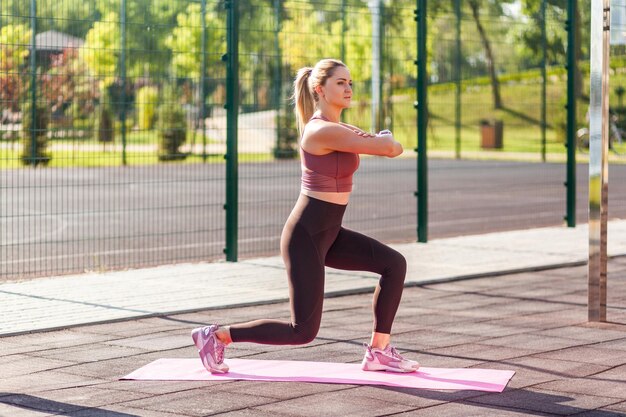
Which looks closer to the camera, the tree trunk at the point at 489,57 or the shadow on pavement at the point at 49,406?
the shadow on pavement at the point at 49,406

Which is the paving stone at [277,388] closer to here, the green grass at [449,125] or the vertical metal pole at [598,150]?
the vertical metal pole at [598,150]

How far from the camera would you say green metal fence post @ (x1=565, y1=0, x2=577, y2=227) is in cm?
1625

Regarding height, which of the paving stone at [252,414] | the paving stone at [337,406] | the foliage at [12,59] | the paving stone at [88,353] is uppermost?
the foliage at [12,59]

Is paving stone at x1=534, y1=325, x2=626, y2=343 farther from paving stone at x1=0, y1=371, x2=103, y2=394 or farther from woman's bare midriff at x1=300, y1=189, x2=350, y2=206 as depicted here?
paving stone at x1=0, y1=371, x2=103, y2=394

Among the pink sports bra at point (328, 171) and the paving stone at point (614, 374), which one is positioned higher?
the pink sports bra at point (328, 171)

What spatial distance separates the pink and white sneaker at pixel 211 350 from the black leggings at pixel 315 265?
10 centimetres

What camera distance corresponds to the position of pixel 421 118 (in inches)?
569

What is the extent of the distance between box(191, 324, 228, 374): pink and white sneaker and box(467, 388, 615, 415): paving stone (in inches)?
58.8

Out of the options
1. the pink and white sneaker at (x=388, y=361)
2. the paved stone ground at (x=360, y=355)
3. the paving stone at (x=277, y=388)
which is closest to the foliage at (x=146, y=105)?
the paved stone ground at (x=360, y=355)

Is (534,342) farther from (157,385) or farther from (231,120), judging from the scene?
(231,120)

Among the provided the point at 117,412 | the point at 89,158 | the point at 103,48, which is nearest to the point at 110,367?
the point at 117,412

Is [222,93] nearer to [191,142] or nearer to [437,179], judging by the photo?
Result: [191,142]

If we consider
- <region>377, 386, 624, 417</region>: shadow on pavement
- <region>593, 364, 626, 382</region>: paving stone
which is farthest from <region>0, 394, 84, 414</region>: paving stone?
<region>593, 364, 626, 382</region>: paving stone

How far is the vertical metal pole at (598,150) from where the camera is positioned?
9031 millimetres
